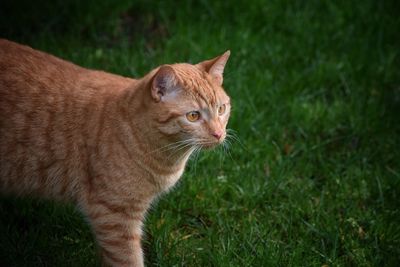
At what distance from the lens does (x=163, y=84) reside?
9.86ft

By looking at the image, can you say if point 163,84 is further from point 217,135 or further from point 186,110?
point 217,135

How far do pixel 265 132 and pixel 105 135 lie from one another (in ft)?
5.51

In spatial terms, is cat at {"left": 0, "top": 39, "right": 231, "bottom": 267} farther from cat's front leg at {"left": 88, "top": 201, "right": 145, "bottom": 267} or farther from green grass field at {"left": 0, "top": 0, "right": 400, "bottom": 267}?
green grass field at {"left": 0, "top": 0, "right": 400, "bottom": 267}

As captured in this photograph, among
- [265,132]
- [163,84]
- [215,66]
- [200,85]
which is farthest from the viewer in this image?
[265,132]

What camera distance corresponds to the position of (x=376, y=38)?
216 inches

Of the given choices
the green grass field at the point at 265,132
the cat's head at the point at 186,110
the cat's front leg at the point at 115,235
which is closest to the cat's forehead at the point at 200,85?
the cat's head at the point at 186,110

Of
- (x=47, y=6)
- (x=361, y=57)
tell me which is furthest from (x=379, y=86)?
(x=47, y=6)

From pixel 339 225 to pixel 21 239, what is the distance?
194 cm

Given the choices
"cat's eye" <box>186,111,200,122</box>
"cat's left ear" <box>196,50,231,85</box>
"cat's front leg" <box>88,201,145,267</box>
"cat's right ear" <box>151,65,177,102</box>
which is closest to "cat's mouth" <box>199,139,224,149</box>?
"cat's eye" <box>186,111,200,122</box>

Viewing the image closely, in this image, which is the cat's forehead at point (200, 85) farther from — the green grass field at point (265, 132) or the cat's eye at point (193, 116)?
the green grass field at point (265, 132)

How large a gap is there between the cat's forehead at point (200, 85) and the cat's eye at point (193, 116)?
7cm

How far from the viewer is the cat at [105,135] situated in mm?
3080

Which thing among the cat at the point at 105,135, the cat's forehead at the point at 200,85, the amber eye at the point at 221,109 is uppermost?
the cat's forehead at the point at 200,85

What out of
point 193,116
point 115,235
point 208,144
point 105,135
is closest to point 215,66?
point 193,116
